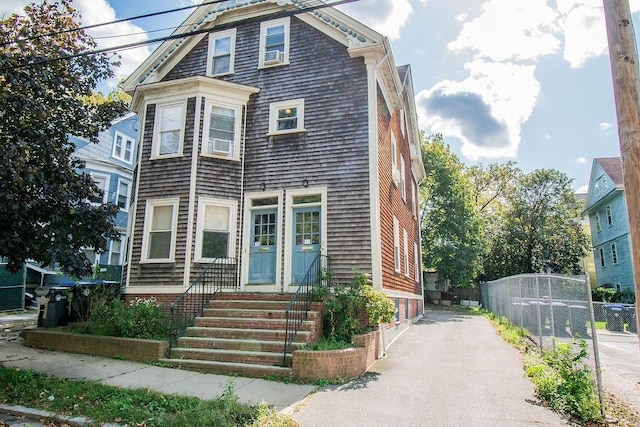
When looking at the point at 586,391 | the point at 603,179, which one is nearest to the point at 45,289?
the point at 586,391

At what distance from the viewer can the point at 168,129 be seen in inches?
470

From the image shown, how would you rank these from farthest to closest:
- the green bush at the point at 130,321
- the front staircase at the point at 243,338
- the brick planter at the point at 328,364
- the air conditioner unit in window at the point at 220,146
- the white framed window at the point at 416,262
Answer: the white framed window at the point at 416,262 → the air conditioner unit in window at the point at 220,146 → the green bush at the point at 130,321 → the front staircase at the point at 243,338 → the brick planter at the point at 328,364

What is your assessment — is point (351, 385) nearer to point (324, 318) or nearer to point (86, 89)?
point (324, 318)

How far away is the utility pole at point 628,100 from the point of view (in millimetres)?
4152

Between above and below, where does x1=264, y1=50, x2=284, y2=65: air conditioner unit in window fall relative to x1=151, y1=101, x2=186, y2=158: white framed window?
above

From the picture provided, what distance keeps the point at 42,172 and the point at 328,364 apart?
21.3 ft

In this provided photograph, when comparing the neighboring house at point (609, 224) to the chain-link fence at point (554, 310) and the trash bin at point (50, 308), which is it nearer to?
the chain-link fence at point (554, 310)

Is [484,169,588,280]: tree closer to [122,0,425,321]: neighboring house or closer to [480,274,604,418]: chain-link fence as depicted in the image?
[480,274,604,418]: chain-link fence

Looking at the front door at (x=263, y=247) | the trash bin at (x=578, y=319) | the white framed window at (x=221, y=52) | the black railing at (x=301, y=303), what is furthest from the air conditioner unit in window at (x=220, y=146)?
the trash bin at (x=578, y=319)

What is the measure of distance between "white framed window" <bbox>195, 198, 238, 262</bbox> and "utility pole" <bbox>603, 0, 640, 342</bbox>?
898 cm

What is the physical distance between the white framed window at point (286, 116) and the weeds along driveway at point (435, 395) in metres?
6.67

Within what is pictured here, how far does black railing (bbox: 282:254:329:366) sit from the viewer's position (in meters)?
7.57

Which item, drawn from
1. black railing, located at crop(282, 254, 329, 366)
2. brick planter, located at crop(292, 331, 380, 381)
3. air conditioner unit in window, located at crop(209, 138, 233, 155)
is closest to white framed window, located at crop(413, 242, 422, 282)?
black railing, located at crop(282, 254, 329, 366)

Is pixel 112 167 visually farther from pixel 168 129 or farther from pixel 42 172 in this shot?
pixel 42 172
